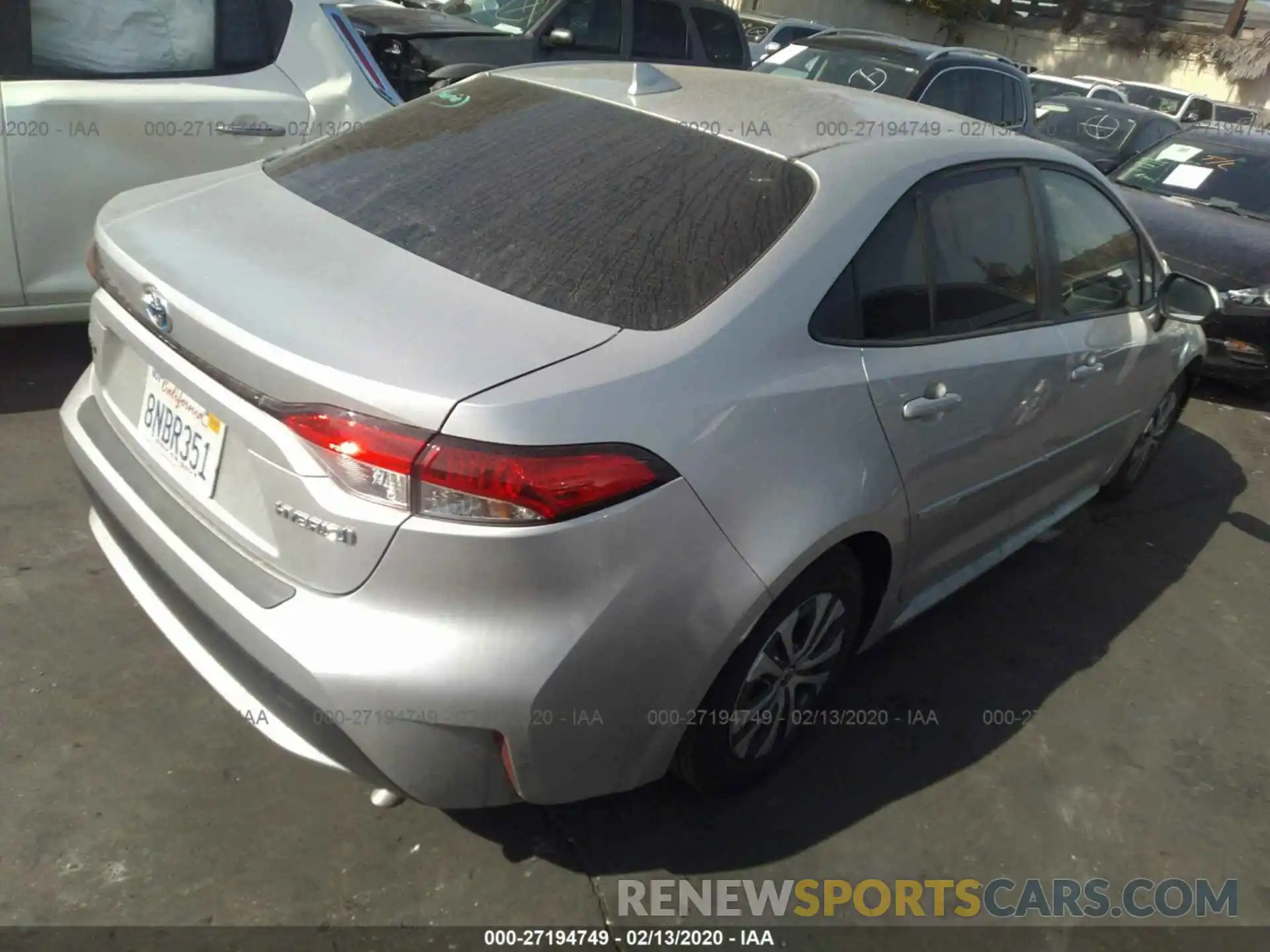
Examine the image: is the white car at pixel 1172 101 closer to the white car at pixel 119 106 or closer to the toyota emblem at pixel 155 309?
the white car at pixel 119 106

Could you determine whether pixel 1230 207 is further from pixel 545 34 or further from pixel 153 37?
pixel 153 37

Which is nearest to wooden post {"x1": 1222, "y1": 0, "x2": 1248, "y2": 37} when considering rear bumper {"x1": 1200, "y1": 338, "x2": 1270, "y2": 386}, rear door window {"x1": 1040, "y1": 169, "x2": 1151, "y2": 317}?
rear bumper {"x1": 1200, "y1": 338, "x2": 1270, "y2": 386}

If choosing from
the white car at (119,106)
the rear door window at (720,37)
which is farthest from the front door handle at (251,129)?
the rear door window at (720,37)

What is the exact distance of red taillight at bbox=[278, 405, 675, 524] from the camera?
1900 mm

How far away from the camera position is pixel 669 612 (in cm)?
213

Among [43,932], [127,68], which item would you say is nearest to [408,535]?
[43,932]

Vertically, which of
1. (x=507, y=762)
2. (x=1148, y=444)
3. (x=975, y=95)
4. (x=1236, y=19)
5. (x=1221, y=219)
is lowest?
(x=1148, y=444)

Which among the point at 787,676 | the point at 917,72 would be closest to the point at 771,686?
the point at 787,676

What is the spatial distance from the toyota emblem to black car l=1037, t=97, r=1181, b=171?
33.2ft

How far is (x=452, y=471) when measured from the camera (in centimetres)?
190

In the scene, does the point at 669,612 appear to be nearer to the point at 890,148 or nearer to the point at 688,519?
the point at 688,519

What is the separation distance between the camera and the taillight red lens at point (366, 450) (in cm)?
191

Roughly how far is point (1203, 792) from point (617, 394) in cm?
233

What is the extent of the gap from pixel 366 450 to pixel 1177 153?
7939 mm
